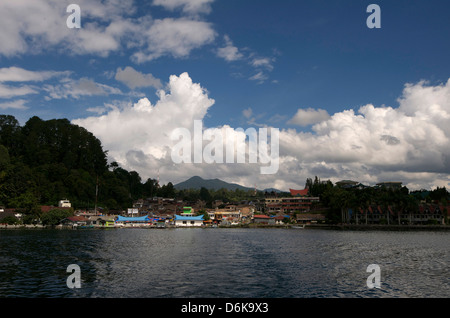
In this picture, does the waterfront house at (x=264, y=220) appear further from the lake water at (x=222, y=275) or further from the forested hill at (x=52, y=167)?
the lake water at (x=222, y=275)

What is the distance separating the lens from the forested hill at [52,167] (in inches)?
5226

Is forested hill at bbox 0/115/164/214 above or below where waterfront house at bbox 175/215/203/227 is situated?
above

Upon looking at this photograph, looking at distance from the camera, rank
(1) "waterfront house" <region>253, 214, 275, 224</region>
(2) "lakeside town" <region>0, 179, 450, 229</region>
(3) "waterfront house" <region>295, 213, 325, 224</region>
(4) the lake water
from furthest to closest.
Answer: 1. (1) "waterfront house" <region>253, 214, 275, 224</region>
2. (3) "waterfront house" <region>295, 213, 325, 224</region>
3. (2) "lakeside town" <region>0, 179, 450, 229</region>
4. (4) the lake water

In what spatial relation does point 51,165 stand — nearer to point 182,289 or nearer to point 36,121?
point 36,121

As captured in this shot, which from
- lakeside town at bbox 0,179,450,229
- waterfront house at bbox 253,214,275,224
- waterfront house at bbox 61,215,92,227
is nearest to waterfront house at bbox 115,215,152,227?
lakeside town at bbox 0,179,450,229

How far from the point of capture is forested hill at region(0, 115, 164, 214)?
133 m

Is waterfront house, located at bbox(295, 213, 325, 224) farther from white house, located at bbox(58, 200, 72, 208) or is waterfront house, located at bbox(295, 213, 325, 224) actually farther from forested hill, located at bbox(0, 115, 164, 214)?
white house, located at bbox(58, 200, 72, 208)

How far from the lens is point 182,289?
27.1 metres

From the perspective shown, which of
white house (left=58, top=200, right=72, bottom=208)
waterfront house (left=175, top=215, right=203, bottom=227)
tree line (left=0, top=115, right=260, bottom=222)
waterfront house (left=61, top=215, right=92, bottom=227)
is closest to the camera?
waterfront house (left=61, top=215, right=92, bottom=227)

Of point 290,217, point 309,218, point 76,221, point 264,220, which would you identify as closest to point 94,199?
point 76,221

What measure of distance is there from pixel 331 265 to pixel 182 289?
20708 mm

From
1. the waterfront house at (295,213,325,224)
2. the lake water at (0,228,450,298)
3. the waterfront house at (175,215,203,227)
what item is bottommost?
the waterfront house at (175,215,203,227)

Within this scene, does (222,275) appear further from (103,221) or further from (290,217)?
(290,217)

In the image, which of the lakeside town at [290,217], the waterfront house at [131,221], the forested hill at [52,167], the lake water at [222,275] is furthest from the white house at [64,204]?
the lake water at [222,275]
